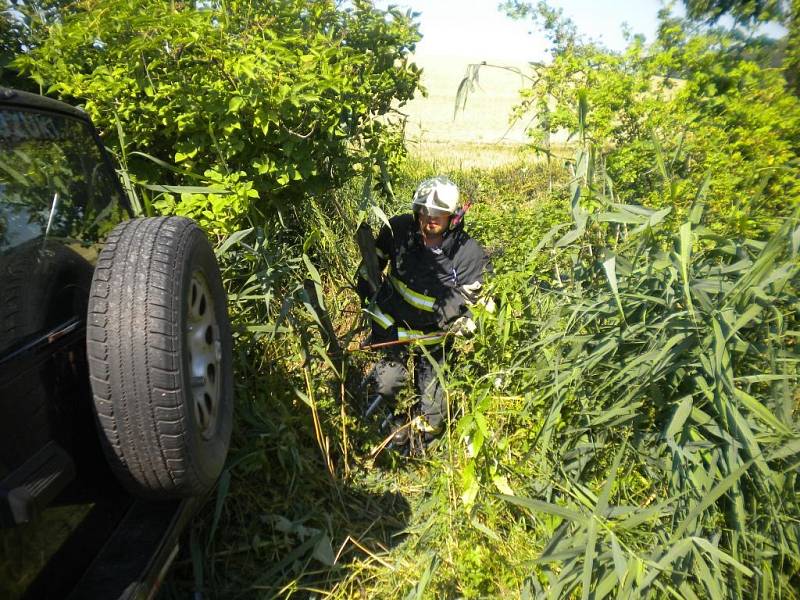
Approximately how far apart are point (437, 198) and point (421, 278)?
0.55 m

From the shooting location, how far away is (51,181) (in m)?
1.92

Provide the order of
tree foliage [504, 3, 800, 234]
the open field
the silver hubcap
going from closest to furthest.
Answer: the silver hubcap, tree foliage [504, 3, 800, 234], the open field

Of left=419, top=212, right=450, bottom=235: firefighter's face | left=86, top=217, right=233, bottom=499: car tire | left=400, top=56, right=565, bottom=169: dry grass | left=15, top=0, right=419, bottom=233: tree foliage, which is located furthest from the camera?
left=400, top=56, right=565, bottom=169: dry grass

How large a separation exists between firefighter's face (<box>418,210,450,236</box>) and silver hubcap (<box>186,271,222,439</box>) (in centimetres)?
178

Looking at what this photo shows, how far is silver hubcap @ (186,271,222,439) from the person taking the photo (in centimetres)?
203

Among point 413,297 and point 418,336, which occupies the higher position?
point 413,297

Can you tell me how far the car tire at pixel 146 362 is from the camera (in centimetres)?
166

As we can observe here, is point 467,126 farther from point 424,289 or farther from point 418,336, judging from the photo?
point 418,336

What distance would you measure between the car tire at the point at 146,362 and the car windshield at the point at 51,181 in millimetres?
233

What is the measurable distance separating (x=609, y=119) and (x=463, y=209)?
234 cm

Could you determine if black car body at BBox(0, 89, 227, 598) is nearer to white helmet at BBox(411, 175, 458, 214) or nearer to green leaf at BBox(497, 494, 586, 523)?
green leaf at BBox(497, 494, 586, 523)

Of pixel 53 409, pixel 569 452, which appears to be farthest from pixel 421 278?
pixel 53 409

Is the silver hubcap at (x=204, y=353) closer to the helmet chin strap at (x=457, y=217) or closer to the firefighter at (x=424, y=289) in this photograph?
the firefighter at (x=424, y=289)

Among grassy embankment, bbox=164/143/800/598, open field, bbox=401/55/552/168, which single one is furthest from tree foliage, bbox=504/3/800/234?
open field, bbox=401/55/552/168
